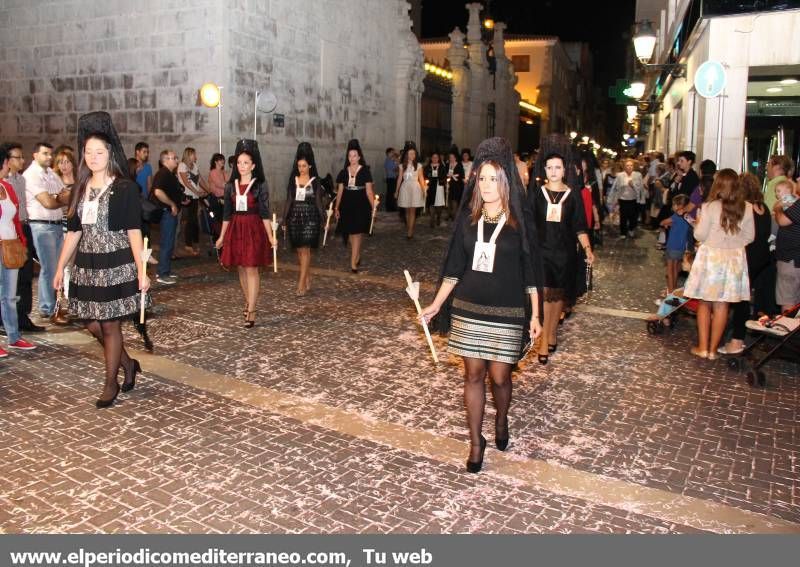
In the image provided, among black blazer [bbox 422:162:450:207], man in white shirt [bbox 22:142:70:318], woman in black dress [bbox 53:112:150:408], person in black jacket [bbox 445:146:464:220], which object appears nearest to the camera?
woman in black dress [bbox 53:112:150:408]

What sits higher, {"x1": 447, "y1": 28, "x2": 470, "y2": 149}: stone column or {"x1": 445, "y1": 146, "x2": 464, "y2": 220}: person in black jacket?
{"x1": 447, "y1": 28, "x2": 470, "y2": 149}: stone column

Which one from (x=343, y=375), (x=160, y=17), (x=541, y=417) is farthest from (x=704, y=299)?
(x=160, y=17)

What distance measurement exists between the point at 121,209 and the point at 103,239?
266 millimetres

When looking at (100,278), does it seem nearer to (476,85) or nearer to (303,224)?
(303,224)

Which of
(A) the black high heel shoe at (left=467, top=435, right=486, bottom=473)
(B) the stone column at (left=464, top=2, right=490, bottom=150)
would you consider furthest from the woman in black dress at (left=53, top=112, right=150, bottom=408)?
(B) the stone column at (left=464, top=2, right=490, bottom=150)

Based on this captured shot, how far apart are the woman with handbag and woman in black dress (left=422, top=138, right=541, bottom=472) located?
4457 millimetres

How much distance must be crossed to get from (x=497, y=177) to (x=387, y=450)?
1.95 meters

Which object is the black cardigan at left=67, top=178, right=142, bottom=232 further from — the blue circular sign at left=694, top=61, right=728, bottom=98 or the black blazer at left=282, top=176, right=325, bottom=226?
the blue circular sign at left=694, top=61, right=728, bottom=98

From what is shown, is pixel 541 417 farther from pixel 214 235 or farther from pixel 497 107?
pixel 497 107

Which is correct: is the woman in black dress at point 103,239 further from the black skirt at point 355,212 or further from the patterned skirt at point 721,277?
the black skirt at point 355,212

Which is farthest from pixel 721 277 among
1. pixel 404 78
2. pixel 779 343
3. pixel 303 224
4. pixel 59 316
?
pixel 404 78

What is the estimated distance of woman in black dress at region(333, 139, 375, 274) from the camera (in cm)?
1126

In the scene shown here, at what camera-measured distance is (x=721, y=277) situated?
6.79 metres

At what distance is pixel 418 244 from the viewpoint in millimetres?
15383
